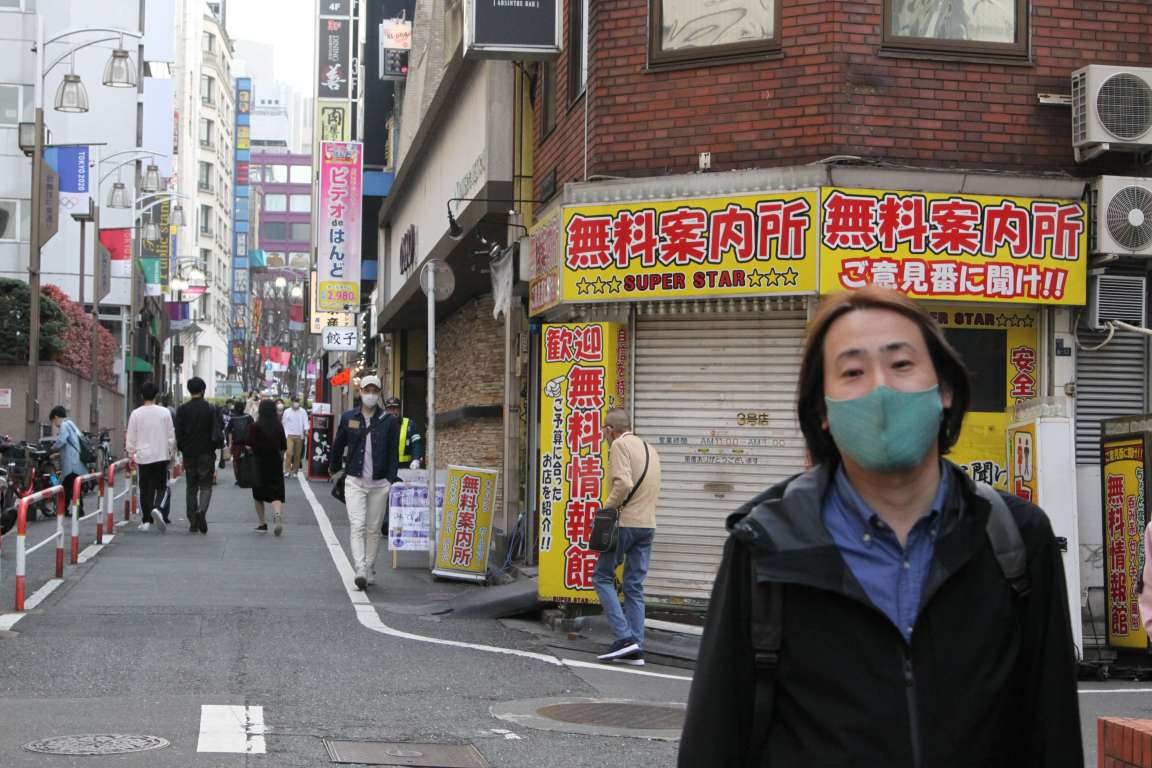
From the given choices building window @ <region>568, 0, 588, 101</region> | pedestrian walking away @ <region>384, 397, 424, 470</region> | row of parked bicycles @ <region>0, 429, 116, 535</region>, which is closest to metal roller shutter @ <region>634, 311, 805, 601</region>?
building window @ <region>568, 0, 588, 101</region>

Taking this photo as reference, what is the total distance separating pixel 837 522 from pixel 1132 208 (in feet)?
36.7

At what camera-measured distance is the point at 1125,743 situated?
5.02 meters

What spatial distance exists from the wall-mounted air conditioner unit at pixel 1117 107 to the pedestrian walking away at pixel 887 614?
11.0 metres

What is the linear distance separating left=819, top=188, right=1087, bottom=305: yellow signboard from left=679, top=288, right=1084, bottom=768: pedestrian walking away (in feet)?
34.4

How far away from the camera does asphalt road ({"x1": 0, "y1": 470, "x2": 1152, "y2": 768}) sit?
8312 mm

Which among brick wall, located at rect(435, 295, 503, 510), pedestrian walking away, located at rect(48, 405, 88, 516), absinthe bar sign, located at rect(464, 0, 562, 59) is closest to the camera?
absinthe bar sign, located at rect(464, 0, 562, 59)

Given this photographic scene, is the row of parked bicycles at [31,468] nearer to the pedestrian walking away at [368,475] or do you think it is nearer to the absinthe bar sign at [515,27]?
the pedestrian walking away at [368,475]

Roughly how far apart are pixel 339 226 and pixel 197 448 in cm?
1824

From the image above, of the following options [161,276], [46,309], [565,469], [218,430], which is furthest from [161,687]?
[161,276]

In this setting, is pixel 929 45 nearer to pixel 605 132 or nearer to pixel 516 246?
pixel 605 132

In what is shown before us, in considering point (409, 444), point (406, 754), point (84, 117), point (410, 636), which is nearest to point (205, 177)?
point (84, 117)

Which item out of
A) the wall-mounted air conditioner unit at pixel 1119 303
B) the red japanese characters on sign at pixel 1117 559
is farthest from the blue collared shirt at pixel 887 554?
the wall-mounted air conditioner unit at pixel 1119 303

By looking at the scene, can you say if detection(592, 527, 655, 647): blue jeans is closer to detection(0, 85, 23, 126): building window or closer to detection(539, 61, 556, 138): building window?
detection(539, 61, 556, 138): building window

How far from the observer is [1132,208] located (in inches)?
517
